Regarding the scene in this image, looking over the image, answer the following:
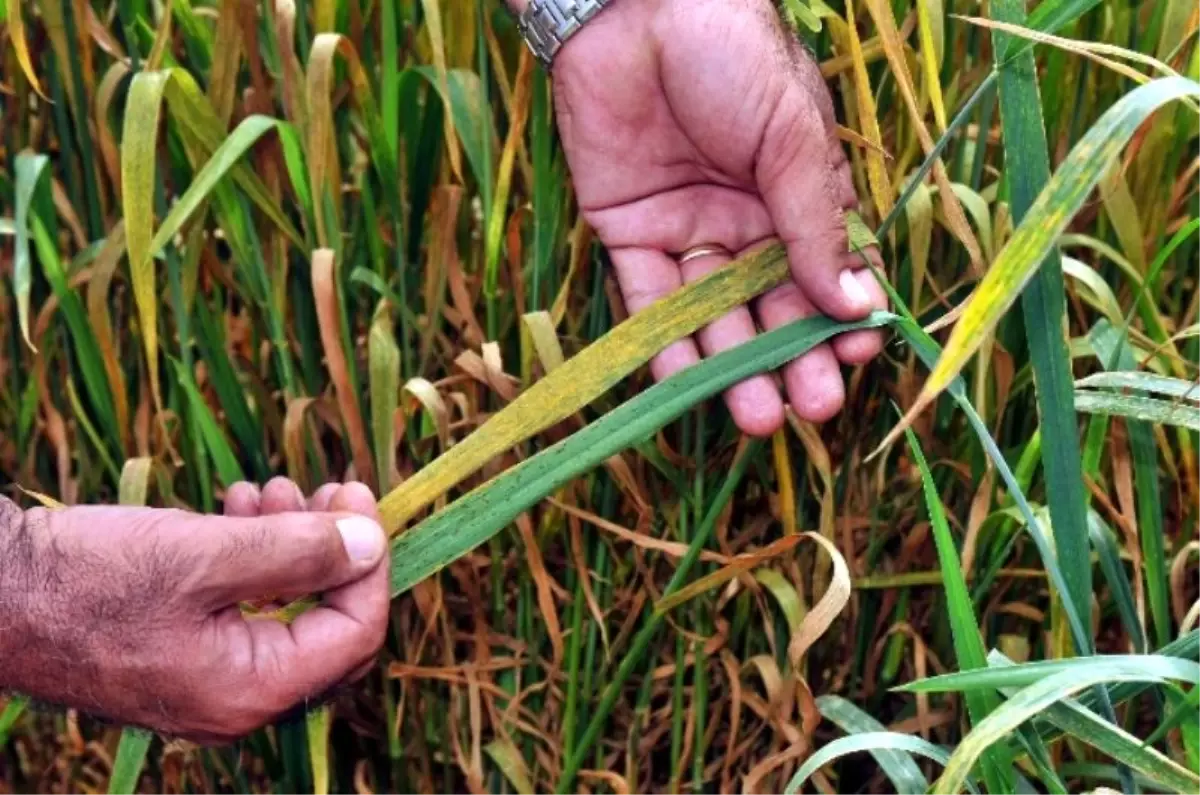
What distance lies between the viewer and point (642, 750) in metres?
1.04

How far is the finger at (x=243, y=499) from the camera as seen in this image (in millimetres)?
932

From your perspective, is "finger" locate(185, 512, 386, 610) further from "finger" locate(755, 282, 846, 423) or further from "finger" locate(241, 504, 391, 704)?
"finger" locate(755, 282, 846, 423)

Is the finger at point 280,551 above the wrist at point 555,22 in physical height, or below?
below

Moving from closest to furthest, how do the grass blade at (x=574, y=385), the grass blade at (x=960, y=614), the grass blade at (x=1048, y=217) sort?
the grass blade at (x=1048, y=217), the grass blade at (x=960, y=614), the grass blade at (x=574, y=385)

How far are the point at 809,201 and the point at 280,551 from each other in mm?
357

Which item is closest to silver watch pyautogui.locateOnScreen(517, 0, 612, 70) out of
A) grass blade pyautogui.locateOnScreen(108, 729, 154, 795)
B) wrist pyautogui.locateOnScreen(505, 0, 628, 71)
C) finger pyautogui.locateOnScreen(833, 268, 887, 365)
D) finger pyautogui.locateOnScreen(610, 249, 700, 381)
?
wrist pyautogui.locateOnScreen(505, 0, 628, 71)

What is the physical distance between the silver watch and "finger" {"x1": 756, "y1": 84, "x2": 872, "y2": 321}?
15 cm

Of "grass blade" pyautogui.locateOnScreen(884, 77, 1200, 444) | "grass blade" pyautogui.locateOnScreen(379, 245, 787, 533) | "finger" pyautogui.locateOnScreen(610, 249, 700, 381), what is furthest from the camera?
"finger" pyautogui.locateOnScreen(610, 249, 700, 381)

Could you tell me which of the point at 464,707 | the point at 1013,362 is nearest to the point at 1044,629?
the point at 1013,362

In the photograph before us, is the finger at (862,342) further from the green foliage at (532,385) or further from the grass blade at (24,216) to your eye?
the grass blade at (24,216)

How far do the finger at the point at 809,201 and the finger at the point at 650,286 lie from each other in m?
0.09

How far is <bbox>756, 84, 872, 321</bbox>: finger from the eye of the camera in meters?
0.82

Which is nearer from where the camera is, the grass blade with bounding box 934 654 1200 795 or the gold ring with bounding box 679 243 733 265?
the grass blade with bounding box 934 654 1200 795

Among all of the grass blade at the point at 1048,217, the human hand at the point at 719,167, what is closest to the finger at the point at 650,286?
the human hand at the point at 719,167
